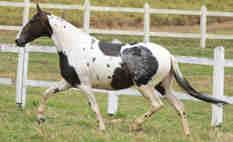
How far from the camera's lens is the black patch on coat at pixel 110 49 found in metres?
11.2

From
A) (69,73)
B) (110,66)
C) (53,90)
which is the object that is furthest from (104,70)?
(53,90)

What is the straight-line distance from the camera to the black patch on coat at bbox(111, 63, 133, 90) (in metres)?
11.0

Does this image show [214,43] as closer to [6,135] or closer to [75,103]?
[75,103]

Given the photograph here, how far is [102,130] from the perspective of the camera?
1100 cm

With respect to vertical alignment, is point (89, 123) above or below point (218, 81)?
below

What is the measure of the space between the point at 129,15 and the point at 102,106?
19574 millimetres

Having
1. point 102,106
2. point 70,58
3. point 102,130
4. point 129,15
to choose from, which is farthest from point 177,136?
point 129,15

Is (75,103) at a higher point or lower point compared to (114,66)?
lower

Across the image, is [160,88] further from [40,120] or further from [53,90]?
[40,120]

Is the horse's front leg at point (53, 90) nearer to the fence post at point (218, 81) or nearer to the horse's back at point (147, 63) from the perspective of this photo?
the horse's back at point (147, 63)

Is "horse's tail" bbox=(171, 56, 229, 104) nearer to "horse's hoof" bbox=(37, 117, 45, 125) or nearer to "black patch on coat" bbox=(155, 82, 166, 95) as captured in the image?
"black patch on coat" bbox=(155, 82, 166, 95)

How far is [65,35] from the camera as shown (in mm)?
11438

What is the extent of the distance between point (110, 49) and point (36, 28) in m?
1.12

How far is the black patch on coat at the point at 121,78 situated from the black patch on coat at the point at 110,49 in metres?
0.24
